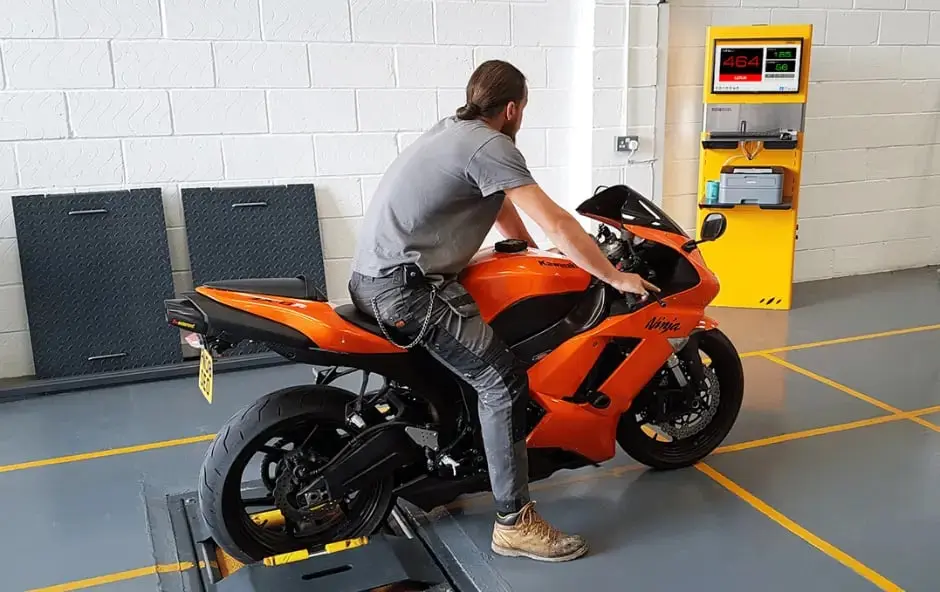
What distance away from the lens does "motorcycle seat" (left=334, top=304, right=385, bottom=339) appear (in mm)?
2578

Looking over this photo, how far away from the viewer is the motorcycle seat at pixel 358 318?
2.58m

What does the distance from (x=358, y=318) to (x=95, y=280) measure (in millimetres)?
2597

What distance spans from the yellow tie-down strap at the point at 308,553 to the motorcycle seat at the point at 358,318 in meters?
0.72

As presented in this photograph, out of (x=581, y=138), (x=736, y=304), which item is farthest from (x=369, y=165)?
(x=736, y=304)

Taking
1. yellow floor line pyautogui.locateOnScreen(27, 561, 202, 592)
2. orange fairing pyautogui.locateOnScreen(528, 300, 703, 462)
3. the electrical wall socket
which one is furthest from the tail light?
the electrical wall socket

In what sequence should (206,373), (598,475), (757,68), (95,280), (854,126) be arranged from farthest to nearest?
1. (854,126)
2. (757,68)
3. (95,280)
4. (598,475)
5. (206,373)

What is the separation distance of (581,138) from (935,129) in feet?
10.1

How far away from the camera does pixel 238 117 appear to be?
4.78m

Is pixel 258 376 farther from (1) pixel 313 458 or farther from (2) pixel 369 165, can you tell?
(1) pixel 313 458

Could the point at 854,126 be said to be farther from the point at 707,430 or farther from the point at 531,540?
the point at 531,540

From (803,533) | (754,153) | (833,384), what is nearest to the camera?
(803,533)

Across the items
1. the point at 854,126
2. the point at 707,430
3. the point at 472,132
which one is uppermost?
the point at 472,132

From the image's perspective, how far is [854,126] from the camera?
6.21m

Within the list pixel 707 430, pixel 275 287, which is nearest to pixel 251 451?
pixel 275 287
